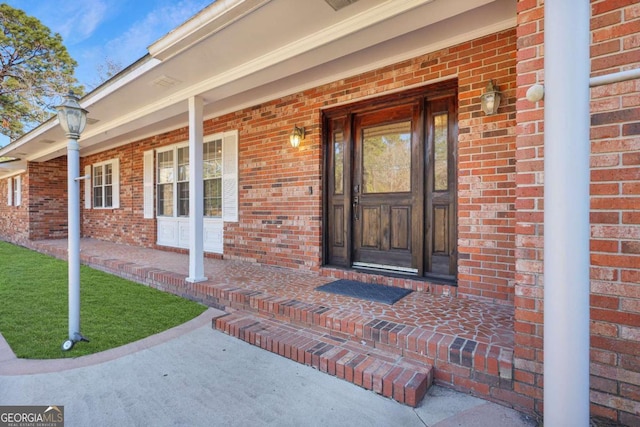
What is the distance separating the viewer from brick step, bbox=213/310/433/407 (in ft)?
6.50

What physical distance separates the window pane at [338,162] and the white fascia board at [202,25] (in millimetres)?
1980

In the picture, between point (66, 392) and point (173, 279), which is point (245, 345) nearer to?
point (66, 392)

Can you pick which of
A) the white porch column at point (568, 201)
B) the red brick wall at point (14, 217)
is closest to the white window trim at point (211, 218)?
the white porch column at point (568, 201)

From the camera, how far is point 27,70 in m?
12.9

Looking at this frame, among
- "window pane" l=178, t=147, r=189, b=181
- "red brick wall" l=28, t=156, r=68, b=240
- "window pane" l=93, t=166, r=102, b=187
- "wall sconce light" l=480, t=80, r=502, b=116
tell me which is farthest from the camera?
"red brick wall" l=28, t=156, r=68, b=240

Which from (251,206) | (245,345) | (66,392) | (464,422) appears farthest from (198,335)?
(251,206)

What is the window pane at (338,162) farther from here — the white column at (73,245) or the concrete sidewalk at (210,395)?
the white column at (73,245)

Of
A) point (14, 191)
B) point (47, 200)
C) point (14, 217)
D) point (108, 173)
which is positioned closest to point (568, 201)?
point (108, 173)

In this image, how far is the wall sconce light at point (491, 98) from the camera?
291 centimetres

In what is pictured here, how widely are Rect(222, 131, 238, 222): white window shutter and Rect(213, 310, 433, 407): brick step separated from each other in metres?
2.70

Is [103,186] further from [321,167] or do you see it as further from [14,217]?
[321,167]

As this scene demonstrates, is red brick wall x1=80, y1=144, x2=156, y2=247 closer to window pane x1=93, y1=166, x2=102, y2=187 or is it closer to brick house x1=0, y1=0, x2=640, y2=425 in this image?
window pane x1=93, y1=166, x2=102, y2=187

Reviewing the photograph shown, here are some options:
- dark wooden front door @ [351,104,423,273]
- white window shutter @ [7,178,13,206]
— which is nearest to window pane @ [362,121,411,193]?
dark wooden front door @ [351,104,423,273]

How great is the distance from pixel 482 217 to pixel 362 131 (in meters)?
1.85
